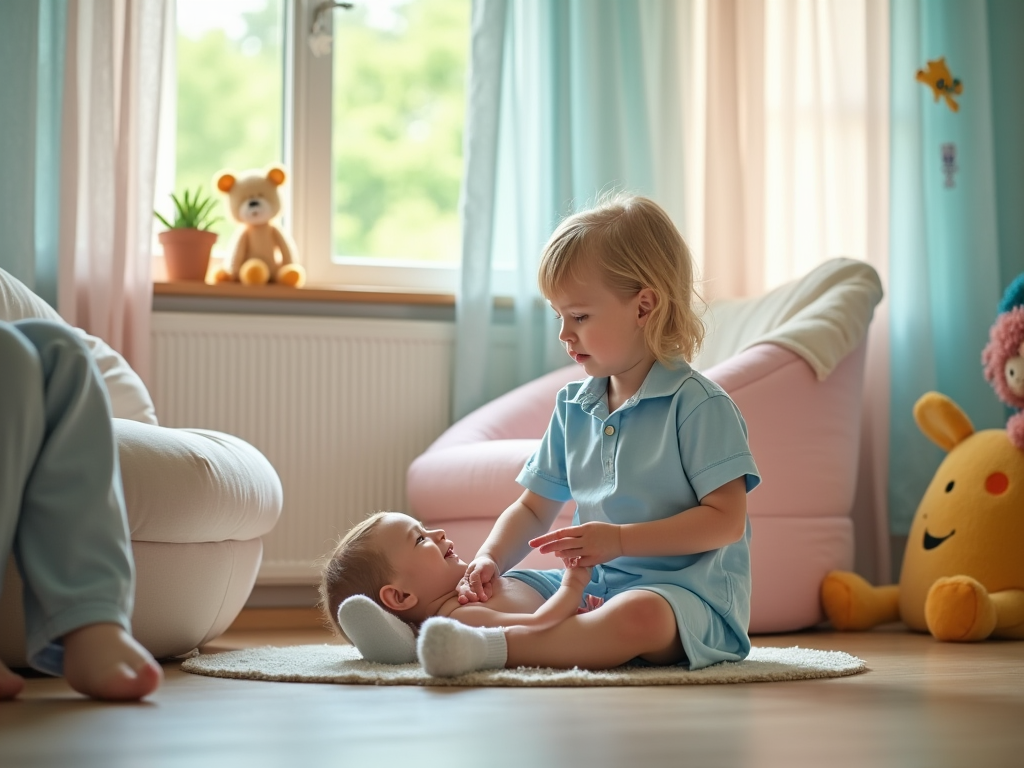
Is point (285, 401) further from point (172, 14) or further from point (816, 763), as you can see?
point (816, 763)

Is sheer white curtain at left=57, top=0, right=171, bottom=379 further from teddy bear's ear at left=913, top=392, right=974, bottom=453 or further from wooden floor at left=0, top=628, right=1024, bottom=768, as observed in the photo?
teddy bear's ear at left=913, top=392, right=974, bottom=453

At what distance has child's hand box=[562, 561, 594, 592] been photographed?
1.50 metres

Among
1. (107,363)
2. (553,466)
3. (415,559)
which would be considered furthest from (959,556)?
(107,363)

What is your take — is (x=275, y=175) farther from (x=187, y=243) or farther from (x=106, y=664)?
(x=106, y=664)

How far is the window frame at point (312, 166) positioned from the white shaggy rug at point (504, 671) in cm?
160

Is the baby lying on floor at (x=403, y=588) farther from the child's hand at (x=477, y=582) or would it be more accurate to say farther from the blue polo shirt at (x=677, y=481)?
the blue polo shirt at (x=677, y=481)

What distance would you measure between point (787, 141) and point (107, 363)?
6.15 ft

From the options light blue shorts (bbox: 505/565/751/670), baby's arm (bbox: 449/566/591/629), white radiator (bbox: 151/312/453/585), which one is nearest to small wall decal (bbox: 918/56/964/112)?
white radiator (bbox: 151/312/453/585)

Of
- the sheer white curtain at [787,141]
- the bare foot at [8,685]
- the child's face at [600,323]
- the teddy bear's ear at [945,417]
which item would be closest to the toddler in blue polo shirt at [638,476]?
the child's face at [600,323]

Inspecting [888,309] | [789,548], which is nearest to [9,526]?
[789,548]

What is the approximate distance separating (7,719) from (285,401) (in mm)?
1822

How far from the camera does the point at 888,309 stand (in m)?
3.07

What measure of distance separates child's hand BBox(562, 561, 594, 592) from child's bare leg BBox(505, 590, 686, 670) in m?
0.04

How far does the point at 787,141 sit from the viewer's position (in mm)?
3162
